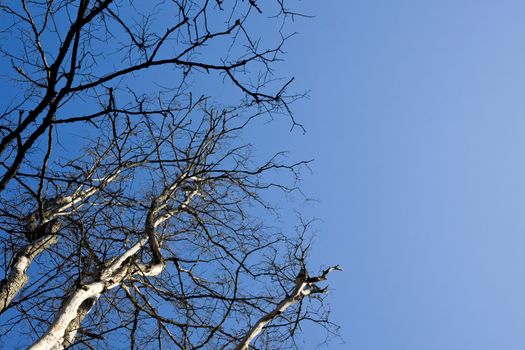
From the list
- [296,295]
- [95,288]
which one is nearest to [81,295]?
[95,288]

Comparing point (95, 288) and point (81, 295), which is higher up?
point (95, 288)

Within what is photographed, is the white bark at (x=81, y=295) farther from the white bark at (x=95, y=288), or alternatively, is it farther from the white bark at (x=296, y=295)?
the white bark at (x=296, y=295)

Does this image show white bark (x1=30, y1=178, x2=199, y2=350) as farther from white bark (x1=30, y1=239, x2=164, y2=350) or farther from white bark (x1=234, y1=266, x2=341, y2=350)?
white bark (x1=234, y1=266, x2=341, y2=350)

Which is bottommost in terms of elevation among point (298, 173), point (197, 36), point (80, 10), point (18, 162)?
point (18, 162)

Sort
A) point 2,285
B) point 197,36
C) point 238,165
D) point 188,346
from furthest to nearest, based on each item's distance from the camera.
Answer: point 238,165 < point 2,285 < point 188,346 < point 197,36

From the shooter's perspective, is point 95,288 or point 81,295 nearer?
point 81,295

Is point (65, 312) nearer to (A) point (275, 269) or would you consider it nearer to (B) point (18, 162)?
(A) point (275, 269)

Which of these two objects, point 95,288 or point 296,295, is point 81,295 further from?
point 296,295

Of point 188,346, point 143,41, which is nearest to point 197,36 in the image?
point 143,41

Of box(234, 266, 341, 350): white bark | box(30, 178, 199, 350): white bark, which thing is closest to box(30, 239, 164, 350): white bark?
box(30, 178, 199, 350): white bark

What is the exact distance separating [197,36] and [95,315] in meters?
4.19

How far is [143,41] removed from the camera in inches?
84.4

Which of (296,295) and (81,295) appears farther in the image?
(296,295)

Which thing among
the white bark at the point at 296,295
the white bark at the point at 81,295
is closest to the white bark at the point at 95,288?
the white bark at the point at 81,295
